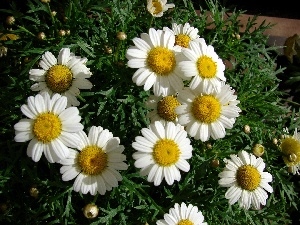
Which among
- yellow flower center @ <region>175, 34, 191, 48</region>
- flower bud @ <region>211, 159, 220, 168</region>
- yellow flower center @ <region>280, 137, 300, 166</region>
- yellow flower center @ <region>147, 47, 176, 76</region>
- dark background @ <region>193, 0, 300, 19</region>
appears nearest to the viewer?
yellow flower center @ <region>147, 47, 176, 76</region>

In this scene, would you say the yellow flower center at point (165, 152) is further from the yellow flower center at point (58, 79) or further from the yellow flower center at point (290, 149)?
the yellow flower center at point (290, 149)

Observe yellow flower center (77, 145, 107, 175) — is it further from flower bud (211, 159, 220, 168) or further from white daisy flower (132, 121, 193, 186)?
flower bud (211, 159, 220, 168)

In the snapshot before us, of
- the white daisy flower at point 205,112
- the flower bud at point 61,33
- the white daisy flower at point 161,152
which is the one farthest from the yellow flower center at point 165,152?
the flower bud at point 61,33

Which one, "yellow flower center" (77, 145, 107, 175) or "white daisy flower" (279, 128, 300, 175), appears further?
"white daisy flower" (279, 128, 300, 175)

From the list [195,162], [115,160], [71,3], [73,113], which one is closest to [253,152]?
[195,162]

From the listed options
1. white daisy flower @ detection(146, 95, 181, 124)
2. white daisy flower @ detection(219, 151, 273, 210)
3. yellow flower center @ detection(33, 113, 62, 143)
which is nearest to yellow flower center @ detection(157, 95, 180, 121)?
white daisy flower @ detection(146, 95, 181, 124)

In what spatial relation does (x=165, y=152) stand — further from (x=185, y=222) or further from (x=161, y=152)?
(x=185, y=222)

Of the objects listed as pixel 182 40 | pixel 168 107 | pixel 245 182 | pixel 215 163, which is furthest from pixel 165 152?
pixel 182 40
